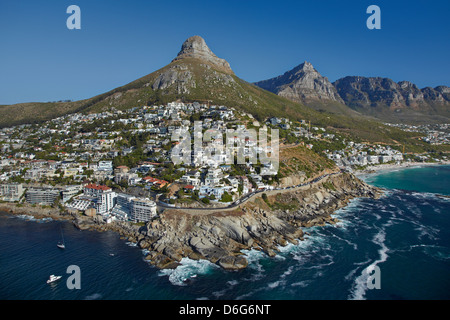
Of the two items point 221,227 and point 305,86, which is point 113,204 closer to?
point 221,227

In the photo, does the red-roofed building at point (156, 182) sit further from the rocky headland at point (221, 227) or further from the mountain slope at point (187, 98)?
the mountain slope at point (187, 98)

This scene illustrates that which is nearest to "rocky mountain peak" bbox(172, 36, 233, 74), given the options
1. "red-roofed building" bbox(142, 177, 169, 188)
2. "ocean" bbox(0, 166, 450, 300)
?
"red-roofed building" bbox(142, 177, 169, 188)

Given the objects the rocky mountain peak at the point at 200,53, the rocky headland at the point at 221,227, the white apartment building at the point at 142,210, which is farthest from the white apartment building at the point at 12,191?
the rocky mountain peak at the point at 200,53

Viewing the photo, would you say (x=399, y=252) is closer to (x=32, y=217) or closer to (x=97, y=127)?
(x=32, y=217)

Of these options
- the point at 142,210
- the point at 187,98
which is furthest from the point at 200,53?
the point at 142,210

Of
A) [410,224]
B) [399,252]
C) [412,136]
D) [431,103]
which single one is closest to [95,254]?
[399,252]
